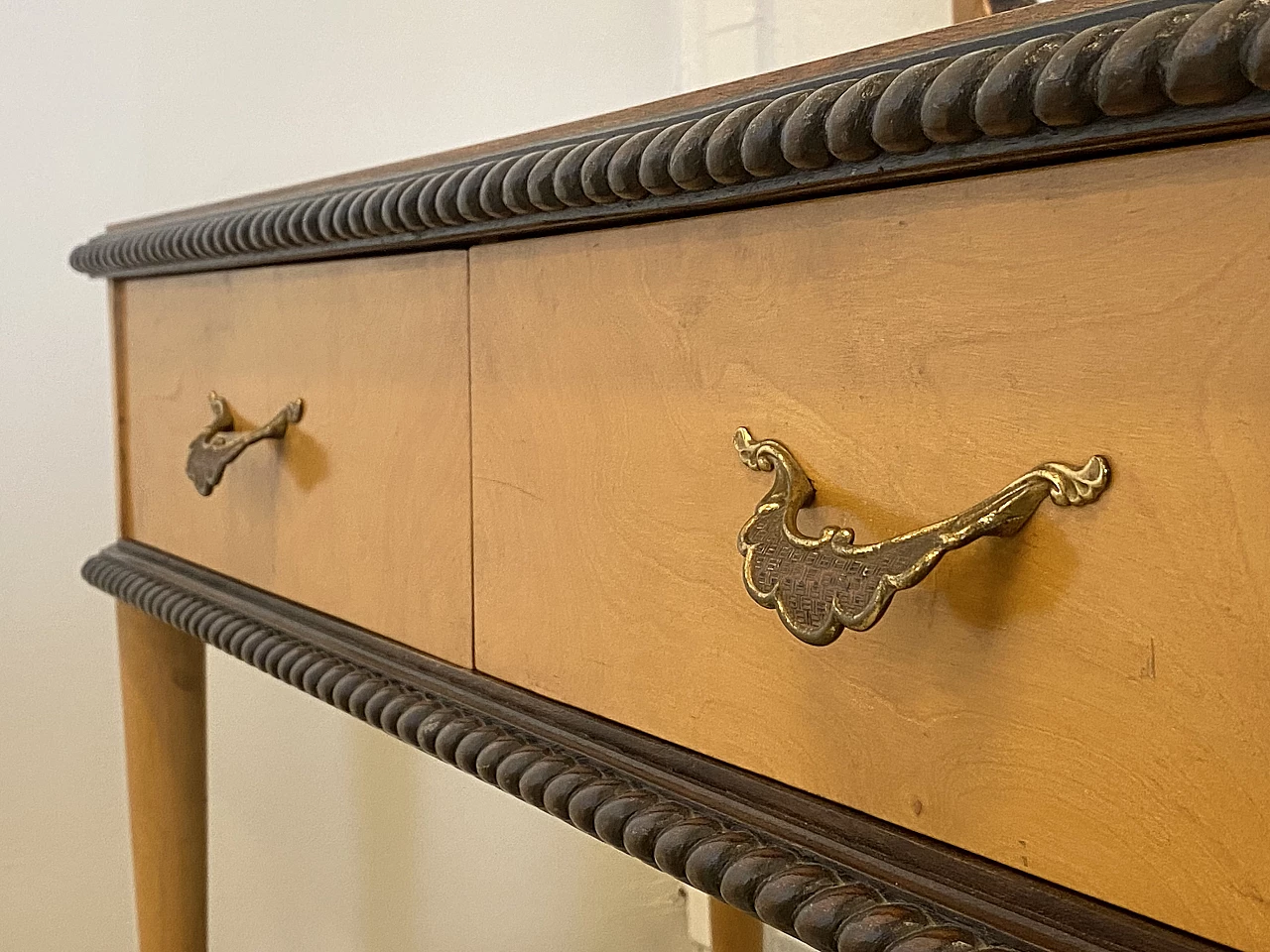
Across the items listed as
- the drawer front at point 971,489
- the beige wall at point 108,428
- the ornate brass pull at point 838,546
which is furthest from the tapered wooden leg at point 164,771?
the ornate brass pull at point 838,546

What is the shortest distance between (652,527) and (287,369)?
0.88ft

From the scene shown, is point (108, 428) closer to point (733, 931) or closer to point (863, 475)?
point (733, 931)

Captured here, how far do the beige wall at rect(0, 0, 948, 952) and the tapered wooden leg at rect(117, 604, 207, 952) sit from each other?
0.35 meters

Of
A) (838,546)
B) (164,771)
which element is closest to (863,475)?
(838,546)

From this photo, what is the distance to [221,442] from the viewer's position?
2.08 feet

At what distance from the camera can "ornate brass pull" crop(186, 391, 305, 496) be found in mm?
604

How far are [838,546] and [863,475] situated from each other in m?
0.03

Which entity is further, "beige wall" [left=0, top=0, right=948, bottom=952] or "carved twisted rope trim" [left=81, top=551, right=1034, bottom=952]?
"beige wall" [left=0, top=0, right=948, bottom=952]

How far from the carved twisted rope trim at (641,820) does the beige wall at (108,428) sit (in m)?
0.59

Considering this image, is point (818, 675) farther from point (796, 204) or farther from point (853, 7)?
point (853, 7)

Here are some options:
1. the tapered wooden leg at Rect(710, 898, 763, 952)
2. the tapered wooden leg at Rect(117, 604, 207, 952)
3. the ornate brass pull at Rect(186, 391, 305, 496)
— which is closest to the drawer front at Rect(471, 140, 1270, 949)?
the ornate brass pull at Rect(186, 391, 305, 496)

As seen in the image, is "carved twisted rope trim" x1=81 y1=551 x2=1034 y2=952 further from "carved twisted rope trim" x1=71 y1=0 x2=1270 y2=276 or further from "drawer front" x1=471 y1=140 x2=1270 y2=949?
"carved twisted rope trim" x1=71 y1=0 x2=1270 y2=276

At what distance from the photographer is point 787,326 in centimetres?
37

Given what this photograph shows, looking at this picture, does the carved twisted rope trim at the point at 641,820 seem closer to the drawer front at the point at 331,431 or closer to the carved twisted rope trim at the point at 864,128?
the drawer front at the point at 331,431
